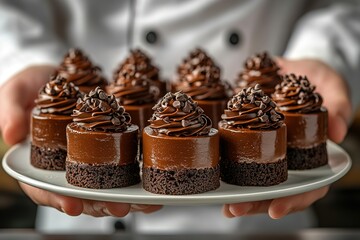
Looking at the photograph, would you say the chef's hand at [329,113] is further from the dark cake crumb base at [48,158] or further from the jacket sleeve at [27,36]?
the jacket sleeve at [27,36]

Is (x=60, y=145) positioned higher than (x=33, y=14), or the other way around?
(x=33, y=14)

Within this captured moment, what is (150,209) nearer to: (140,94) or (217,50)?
(140,94)

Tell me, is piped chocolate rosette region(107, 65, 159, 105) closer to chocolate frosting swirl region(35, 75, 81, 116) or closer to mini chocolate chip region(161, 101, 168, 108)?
chocolate frosting swirl region(35, 75, 81, 116)

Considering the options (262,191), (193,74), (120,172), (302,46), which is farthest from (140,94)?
(302,46)

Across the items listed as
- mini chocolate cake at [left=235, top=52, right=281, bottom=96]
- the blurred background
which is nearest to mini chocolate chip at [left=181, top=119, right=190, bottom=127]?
mini chocolate cake at [left=235, top=52, right=281, bottom=96]

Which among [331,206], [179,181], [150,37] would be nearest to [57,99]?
[179,181]

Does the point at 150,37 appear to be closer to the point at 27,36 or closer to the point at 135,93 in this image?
the point at 27,36

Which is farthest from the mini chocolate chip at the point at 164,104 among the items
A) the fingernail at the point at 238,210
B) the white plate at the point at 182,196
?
the fingernail at the point at 238,210
